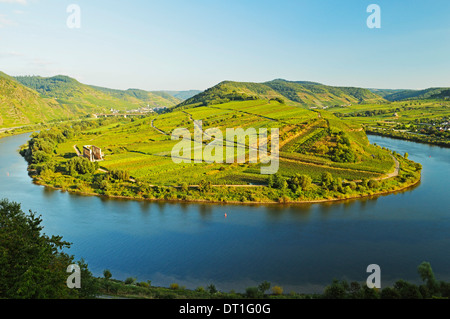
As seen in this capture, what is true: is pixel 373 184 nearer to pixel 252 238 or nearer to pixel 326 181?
pixel 326 181

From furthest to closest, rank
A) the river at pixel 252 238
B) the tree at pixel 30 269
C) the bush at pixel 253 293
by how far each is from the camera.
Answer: the river at pixel 252 238, the bush at pixel 253 293, the tree at pixel 30 269

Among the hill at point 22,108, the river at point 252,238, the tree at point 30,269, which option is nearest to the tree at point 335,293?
the river at point 252,238

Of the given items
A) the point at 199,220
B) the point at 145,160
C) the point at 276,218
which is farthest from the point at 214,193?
the point at 145,160

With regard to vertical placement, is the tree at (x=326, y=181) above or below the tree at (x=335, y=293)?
above

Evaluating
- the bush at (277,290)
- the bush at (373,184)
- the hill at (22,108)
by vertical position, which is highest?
the hill at (22,108)

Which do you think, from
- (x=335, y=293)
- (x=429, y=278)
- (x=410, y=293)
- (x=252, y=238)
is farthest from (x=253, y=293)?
(x=429, y=278)

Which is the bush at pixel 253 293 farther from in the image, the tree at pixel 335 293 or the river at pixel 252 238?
the tree at pixel 335 293
